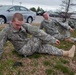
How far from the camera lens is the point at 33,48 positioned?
24.2 ft

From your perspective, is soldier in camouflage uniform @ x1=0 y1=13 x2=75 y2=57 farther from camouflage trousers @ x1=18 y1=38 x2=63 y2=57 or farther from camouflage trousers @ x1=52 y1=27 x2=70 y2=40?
camouflage trousers @ x1=52 y1=27 x2=70 y2=40

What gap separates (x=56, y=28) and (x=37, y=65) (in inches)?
162

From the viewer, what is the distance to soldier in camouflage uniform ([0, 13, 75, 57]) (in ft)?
22.6

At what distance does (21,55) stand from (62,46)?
229cm

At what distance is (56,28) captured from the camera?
11086 millimetres

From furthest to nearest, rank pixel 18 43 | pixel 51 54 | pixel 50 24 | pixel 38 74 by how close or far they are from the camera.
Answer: pixel 50 24, pixel 51 54, pixel 18 43, pixel 38 74

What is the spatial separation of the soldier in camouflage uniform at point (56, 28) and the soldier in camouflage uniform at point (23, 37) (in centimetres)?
312

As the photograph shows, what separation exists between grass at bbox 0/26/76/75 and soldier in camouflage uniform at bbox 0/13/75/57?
21cm

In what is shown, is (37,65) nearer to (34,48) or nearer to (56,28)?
(34,48)

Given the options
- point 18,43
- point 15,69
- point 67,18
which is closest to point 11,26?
point 18,43

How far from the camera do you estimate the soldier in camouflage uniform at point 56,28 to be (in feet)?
35.0

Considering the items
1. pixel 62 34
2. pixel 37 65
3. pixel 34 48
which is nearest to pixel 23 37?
pixel 34 48

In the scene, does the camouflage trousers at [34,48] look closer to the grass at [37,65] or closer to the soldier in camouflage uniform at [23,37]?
the soldier in camouflage uniform at [23,37]

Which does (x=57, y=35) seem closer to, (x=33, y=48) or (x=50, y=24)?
(x=50, y=24)
